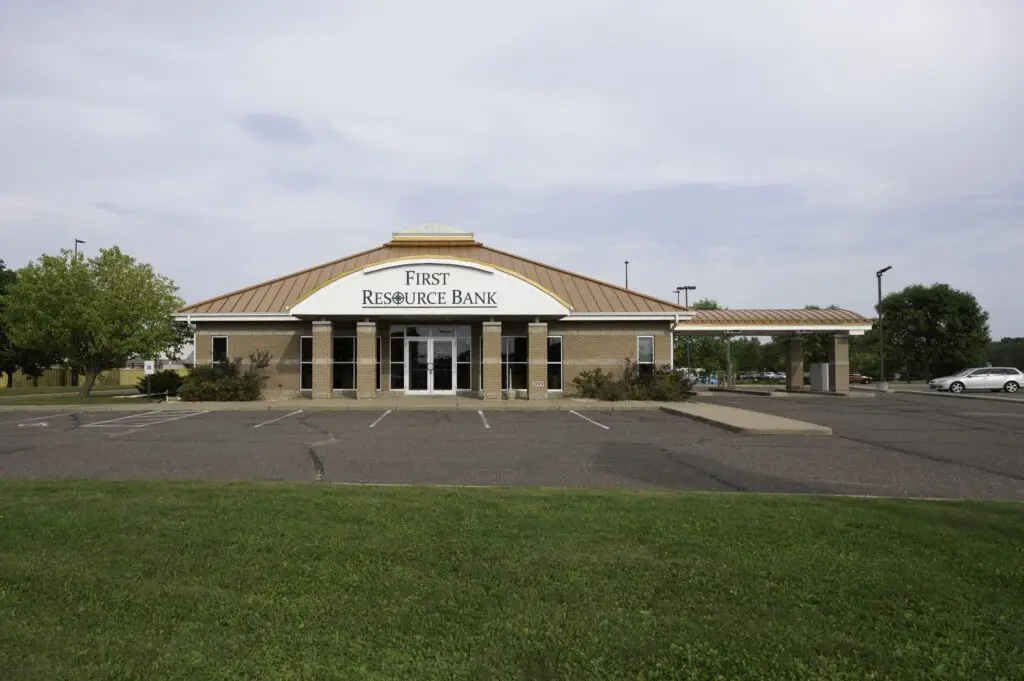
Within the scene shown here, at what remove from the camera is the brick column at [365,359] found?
25.7 meters

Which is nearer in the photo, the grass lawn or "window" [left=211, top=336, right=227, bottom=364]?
the grass lawn

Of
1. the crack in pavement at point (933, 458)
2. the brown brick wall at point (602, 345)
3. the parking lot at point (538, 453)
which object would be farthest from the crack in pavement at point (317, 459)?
the brown brick wall at point (602, 345)

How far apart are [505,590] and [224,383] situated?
2333 cm

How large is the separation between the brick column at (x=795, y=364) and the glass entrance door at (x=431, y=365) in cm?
1908

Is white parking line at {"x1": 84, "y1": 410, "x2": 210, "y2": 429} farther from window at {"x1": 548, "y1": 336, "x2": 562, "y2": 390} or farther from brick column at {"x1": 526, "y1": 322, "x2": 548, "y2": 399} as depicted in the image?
window at {"x1": 548, "y1": 336, "x2": 562, "y2": 390}

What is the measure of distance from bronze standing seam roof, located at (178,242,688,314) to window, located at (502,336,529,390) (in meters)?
2.60

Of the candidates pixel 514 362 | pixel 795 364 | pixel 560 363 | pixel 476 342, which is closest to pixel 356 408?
pixel 476 342

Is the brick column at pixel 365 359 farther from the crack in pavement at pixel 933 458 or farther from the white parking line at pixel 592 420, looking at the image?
the crack in pavement at pixel 933 458

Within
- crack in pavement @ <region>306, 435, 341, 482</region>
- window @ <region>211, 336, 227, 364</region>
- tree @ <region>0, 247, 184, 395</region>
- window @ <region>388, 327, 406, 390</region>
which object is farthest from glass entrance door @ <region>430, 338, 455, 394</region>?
crack in pavement @ <region>306, 435, 341, 482</region>

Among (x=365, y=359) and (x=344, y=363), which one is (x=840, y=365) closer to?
(x=365, y=359)

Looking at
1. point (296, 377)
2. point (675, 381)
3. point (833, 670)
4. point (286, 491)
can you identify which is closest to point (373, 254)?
point (296, 377)

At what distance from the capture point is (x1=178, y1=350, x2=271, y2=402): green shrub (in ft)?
83.6

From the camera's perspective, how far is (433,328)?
2859 cm

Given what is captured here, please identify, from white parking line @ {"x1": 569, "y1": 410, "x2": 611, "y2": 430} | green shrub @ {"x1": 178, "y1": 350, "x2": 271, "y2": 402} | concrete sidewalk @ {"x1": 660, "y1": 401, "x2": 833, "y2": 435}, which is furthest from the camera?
green shrub @ {"x1": 178, "y1": 350, "x2": 271, "y2": 402}
